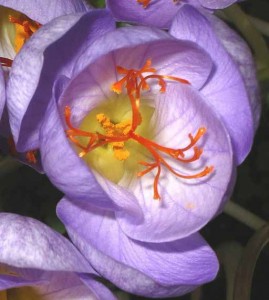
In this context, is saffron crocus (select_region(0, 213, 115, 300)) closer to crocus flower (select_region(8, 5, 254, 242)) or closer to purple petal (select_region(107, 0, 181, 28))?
crocus flower (select_region(8, 5, 254, 242))

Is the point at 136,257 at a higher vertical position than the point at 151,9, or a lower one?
lower

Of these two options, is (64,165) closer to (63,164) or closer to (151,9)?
(63,164)

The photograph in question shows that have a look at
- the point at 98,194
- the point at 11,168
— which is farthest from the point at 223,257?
the point at 98,194

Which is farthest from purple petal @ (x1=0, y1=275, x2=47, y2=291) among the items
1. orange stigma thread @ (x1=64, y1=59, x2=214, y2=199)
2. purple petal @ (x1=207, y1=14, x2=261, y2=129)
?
purple petal @ (x1=207, y1=14, x2=261, y2=129)

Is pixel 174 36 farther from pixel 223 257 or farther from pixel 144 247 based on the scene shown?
pixel 223 257

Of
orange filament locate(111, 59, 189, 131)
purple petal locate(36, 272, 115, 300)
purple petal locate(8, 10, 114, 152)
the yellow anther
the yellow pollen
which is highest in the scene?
purple petal locate(8, 10, 114, 152)

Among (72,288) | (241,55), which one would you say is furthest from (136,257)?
(241,55)
